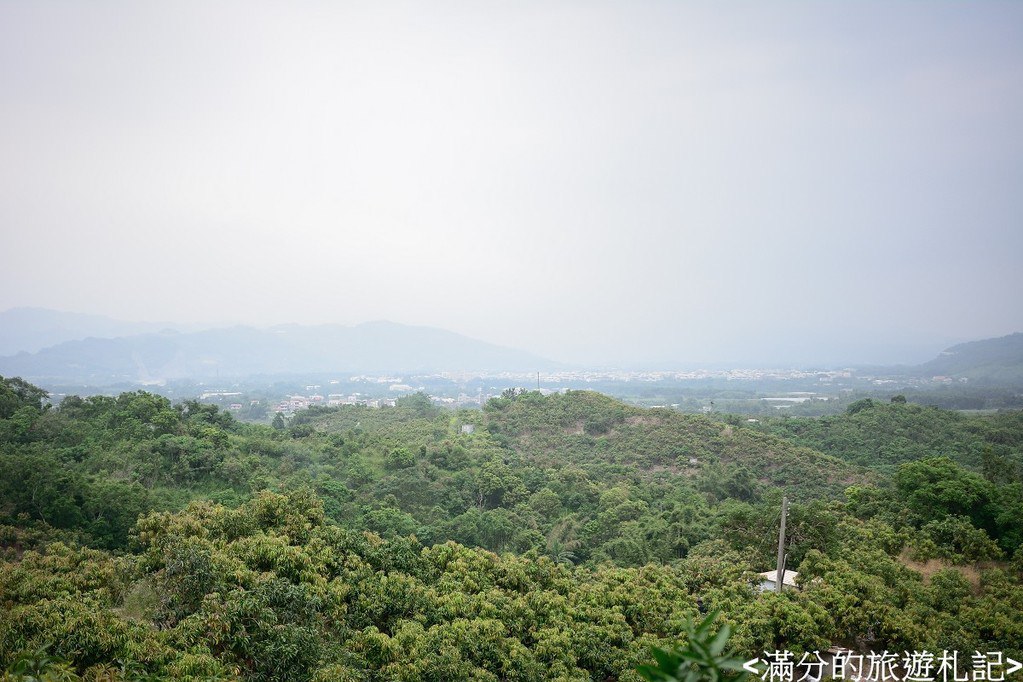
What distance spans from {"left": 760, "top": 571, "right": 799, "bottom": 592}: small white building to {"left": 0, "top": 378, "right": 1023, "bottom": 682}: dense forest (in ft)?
1.34

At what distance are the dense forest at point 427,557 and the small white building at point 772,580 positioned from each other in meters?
0.41

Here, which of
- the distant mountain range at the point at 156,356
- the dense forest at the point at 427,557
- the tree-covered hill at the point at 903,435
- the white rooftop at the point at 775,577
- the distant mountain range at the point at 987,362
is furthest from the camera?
the distant mountain range at the point at 156,356

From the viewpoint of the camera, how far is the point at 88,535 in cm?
1445

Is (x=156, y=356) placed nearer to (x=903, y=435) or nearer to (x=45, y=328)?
(x=45, y=328)

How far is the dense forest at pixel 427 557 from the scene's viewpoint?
28.2 feet

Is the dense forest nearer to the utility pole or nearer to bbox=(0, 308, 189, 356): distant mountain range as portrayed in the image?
the utility pole

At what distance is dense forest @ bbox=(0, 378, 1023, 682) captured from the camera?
8.60 metres

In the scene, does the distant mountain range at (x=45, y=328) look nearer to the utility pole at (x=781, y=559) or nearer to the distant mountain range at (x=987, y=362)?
the utility pole at (x=781, y=559)

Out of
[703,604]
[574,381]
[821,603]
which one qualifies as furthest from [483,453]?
[574,381]

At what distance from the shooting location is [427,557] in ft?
44.7

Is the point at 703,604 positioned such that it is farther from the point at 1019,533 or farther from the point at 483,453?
the point at 483,453

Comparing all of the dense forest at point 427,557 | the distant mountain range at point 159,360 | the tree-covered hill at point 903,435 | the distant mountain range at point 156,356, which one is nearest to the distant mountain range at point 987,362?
the distant mountain range at point 156,356

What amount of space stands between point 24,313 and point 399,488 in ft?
438

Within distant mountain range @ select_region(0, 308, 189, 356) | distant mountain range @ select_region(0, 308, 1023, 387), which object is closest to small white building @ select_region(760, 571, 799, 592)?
distant mountain range @ select_region(0, 308, 1023, 387)
